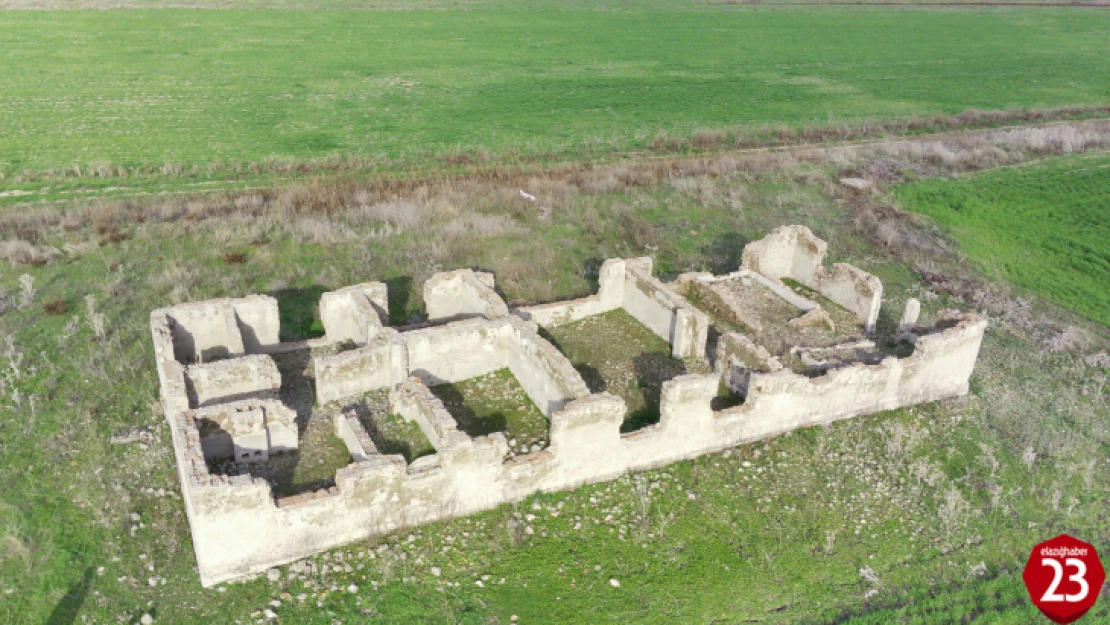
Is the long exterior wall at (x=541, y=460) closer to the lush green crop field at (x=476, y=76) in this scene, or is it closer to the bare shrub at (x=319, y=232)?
the bare shrub at (x=319, y=232)

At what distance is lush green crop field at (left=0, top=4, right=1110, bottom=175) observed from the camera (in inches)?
1497

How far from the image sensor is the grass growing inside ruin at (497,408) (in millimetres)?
16484

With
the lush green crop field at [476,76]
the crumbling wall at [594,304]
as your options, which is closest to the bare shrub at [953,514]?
the crumbling wall at [594,304]

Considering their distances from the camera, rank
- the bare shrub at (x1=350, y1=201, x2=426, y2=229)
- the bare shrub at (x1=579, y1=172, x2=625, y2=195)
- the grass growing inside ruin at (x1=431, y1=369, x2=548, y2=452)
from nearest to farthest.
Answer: the grass growing inside ruin at (x1=431, y1=369, x2=548, y2=452) < the bare shrub at (x1=350, y1=201, x2=426, y2=229) < the bare shrub at (x1=579, y1=172, x2=625, y2=195)

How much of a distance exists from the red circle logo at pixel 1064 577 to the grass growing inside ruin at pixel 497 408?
8406mm

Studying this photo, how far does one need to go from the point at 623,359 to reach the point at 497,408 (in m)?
3.42

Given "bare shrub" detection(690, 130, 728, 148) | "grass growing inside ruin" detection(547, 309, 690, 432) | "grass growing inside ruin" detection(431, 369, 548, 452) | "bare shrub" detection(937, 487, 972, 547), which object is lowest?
"bare shrub" detection(937, 487, 972, 547)

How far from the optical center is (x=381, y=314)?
1991 centimetres

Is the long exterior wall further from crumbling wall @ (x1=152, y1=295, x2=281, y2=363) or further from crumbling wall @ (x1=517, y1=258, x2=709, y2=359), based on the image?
crumbling wall @ (x1=152, y1=295, x2=281, y2=363)

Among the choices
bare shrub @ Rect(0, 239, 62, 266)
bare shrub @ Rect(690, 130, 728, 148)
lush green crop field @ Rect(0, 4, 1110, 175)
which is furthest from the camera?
bare shrub @ Rect(690, 130, 728, 148)

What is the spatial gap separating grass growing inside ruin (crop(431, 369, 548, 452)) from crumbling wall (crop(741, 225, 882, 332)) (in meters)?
8.44

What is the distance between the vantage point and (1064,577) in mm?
13820

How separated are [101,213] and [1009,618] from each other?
83.8ft

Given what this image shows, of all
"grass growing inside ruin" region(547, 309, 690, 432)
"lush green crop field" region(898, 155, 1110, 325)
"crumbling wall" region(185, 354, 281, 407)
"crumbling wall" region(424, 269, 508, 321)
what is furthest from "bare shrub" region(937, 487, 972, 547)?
"crumbling wall" region(185, 354, 281, 407)
